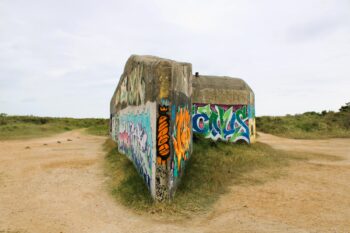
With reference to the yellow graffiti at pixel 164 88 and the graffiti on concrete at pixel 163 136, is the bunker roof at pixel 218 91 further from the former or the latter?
the graffiti on concrete at pixel 163 136

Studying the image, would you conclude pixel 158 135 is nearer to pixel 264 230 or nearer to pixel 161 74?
pixel 161 74

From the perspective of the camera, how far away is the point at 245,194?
7598 mm

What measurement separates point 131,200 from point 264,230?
3.24 metres

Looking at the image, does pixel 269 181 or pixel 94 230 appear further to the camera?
pixel 269 181

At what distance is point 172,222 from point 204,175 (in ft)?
9.75

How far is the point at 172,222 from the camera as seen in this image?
5.86 metres

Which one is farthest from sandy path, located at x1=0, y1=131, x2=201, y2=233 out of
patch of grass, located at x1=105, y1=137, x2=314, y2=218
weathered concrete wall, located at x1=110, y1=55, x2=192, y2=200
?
weathered concrete wall, located at x1=110, y1=55, x2=192, y2=200

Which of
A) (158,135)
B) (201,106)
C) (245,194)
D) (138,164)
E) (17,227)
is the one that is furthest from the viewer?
(201,106)

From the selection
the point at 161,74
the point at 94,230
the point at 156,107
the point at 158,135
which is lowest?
the point at 94,230

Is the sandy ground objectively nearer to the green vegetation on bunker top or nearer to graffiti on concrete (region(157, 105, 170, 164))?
graffiti on concrete (region(157, 105, 170, 164))

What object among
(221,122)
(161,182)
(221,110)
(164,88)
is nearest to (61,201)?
(161,182)

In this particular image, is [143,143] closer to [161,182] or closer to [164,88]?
[161,182]

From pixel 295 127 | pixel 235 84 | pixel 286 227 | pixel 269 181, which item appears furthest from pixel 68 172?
pixel 295 127

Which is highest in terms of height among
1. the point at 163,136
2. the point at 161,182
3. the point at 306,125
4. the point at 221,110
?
the point at 221,110
